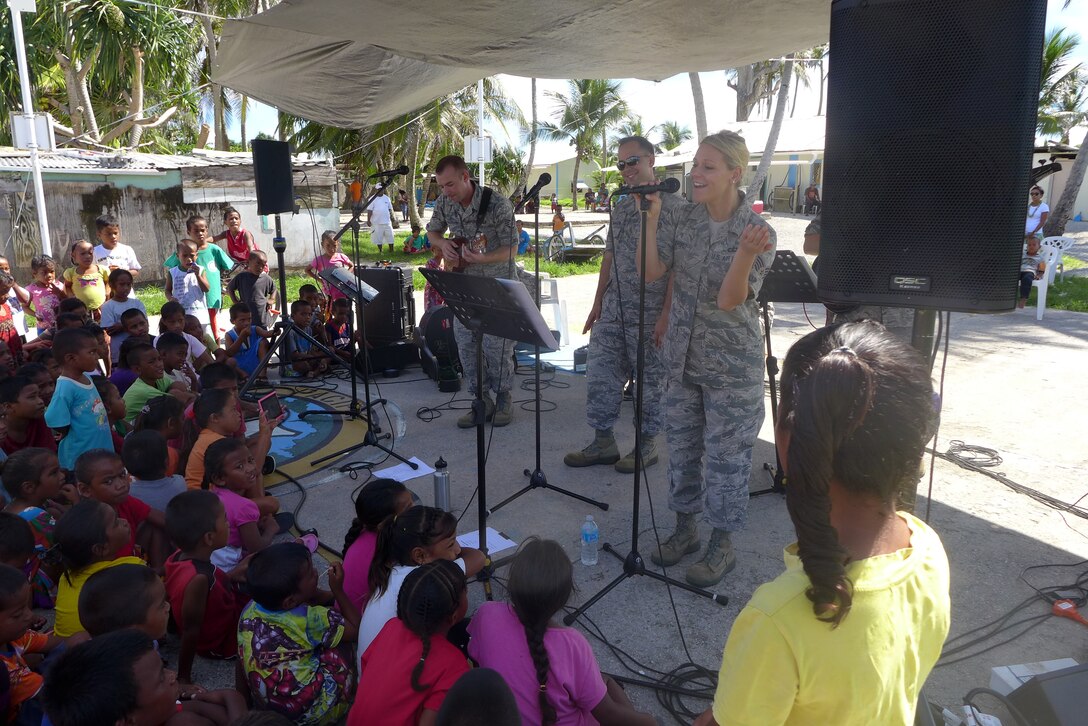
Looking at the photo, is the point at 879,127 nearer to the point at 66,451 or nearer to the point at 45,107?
the point at 66,451

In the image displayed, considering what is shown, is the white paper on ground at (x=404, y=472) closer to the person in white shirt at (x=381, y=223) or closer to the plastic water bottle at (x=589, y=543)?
the plastic water bottle at (x=589, y=543)

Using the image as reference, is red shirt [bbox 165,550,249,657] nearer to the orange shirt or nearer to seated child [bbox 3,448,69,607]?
seated child [bbox 3,448,69,607]

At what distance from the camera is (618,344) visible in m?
4.80

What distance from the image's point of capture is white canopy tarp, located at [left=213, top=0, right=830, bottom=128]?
3.72 metres

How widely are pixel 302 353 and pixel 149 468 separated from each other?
13.2 ft

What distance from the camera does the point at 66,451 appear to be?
4062 mm

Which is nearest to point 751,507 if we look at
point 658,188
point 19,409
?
point 658,188

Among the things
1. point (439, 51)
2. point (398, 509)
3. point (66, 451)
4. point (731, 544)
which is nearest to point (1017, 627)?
point (731, 544)

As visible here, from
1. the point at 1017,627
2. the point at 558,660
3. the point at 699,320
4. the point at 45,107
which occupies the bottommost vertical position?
the point at 1017,627

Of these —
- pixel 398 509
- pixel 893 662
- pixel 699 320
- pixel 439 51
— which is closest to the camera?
pixel 893 662

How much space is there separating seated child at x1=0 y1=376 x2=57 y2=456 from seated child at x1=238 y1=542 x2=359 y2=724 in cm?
248

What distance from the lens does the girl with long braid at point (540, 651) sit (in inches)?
82.5

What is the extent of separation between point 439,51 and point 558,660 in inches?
143

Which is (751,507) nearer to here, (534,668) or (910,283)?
(910,283)
